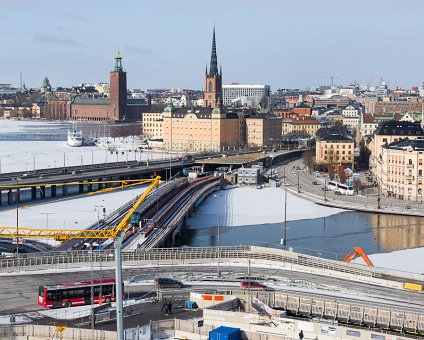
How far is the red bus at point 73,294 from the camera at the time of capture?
748 inches

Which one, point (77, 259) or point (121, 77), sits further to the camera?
point (121, 77)

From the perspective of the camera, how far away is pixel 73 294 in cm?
1938

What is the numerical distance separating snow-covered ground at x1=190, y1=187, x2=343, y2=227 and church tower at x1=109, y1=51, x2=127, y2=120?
80.8m

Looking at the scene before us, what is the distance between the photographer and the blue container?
1430 cm

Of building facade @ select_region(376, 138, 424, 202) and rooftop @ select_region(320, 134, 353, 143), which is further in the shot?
rooftop @ select_region(320, 134, 353, 143)

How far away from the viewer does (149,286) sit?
21328 mm

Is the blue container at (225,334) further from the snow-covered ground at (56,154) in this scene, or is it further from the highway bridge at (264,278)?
the snow-covered ground at (56,154)

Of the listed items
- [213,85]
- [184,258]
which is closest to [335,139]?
[213,85]

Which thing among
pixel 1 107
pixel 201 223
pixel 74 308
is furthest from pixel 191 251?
pixel 1 107

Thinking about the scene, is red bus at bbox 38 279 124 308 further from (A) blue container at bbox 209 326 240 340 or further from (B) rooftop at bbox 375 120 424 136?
(B) rooftop at bbox 375 120 424 136

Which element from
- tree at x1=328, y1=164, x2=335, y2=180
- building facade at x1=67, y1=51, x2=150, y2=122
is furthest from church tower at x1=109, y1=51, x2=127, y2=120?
tree at x1=328, y1=164, x2=335, y2=180

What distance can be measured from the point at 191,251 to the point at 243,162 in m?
43.5

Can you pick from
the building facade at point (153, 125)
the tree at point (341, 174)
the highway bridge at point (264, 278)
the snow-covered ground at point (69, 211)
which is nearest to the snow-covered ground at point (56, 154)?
the building facade at point (153, 125)

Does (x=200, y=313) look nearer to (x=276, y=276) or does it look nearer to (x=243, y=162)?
(x=276, y=276)
